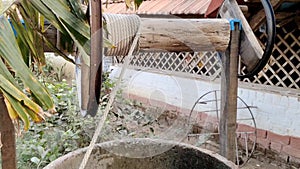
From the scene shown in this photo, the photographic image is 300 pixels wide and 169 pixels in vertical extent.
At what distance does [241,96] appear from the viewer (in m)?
4.16

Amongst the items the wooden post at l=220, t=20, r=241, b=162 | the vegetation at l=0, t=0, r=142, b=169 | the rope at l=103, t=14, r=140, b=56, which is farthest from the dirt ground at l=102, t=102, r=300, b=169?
the vegetation at l=0, t=0, r=142, b=169

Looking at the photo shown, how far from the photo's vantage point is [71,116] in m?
3.05

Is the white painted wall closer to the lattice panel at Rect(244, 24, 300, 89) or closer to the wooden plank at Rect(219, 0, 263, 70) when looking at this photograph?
the lattice panel at Rect(244, 24, 300, 89)

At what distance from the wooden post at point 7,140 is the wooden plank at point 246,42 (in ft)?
3.70

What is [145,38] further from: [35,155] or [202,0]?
[202,0]

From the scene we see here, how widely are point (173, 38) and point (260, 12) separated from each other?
218 centimetres

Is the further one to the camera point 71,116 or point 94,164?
point 71,116

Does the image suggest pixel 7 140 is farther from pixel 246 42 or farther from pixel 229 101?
pixel 246 42

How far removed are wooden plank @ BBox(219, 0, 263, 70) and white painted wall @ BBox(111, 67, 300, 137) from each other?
1.92 metres

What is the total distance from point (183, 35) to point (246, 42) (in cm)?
36

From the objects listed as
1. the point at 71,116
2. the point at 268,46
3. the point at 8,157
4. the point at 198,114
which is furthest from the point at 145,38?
the point at 198,114

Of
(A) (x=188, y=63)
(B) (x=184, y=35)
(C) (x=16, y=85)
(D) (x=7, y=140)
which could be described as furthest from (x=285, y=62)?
(C) (x=16, y=85)

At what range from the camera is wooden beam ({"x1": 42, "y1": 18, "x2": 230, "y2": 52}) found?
1472 mm

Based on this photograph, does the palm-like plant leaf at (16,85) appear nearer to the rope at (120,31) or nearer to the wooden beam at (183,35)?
the rope at (120,31)
